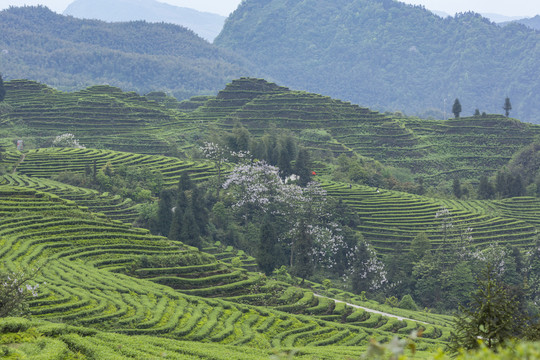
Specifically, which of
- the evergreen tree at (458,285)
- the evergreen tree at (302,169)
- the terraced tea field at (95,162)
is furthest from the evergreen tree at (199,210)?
the evergreen tree at (458,285)

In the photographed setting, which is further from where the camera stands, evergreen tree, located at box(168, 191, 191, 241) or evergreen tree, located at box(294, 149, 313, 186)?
evergreen tree, located at box(294, 149, 313, 186)

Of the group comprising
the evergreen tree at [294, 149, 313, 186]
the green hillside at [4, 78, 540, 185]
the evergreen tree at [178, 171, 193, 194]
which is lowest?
the evergreen tree at [178, 171, 193, 194]

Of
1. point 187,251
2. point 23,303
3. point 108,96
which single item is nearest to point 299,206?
point 187,251

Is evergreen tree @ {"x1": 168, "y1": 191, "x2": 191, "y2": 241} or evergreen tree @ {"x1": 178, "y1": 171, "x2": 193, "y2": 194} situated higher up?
evergreen tree @ {"x1": 178, "y1": 171, "x2": 193, "y2": 194}

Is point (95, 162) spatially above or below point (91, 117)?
below

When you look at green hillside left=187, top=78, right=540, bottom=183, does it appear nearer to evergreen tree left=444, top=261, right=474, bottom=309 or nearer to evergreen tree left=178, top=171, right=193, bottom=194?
evergreen tree left=178, top=171, right=193, bottom=194

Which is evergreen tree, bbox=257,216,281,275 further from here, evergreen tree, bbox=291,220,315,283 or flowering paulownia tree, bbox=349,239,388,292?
flowering paulownia tree, bbox=349,239,388,292

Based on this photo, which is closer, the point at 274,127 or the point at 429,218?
the point at 429,218

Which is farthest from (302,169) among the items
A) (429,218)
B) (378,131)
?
(378,131)

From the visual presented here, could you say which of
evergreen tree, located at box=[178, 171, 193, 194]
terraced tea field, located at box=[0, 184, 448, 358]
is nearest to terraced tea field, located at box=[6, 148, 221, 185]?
evergreen tree, located at box=[178, 171, 193, 194]

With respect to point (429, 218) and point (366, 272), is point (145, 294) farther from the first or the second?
point (429, 218)

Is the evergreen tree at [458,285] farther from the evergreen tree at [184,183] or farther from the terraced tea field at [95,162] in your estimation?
the terraced tea field at [95,162]

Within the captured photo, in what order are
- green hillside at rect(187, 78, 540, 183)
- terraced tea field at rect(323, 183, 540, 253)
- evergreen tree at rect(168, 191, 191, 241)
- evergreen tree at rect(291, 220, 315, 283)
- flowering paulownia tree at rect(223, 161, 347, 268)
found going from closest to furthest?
1. evergreen tree at rect(291, 220, 315, 283)
2. evergreen tree at rect(168, 191, 191, 241)
3. flowering paulownia tree at rect(223, 161, 347, 268)
4. terraced tea field at rect(323, 183, 540, 253)
5. green hillside at rect(187, 78, 540, 183)

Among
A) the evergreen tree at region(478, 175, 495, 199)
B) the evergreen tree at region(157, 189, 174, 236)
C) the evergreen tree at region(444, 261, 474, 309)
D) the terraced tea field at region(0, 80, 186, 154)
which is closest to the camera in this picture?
the evergreen tree at region(444, 261, 474, 309)
